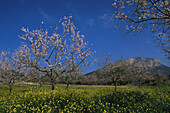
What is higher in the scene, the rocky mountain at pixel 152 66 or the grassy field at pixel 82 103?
the rocky mountain at pixel 152 66

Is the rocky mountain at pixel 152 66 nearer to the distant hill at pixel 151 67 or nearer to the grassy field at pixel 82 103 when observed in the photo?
the distant hill at pixel 151 67

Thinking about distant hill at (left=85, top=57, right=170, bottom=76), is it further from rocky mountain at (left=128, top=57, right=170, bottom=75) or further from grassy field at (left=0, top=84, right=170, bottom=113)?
grassy field at (left=0, top=84, right=170, bottom=113)

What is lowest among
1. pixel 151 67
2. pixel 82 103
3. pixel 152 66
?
pixel 82 103

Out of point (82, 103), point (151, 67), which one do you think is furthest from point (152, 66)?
point (82, 103)

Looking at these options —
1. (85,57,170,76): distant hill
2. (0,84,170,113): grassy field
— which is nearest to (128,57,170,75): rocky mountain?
(85,57,170,76): distant hill

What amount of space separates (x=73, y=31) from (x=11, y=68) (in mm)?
14484

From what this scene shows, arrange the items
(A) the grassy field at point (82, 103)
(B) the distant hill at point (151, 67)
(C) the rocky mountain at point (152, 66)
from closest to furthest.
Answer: (A) the grassy field at point (82, 103), (B) the distant hill at point (151, 67), (C) the rocky mountain at point (152, 66)

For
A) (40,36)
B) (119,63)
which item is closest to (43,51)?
(40,36)

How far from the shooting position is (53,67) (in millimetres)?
12492

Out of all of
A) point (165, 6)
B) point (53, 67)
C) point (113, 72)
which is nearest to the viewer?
point (165, 6)

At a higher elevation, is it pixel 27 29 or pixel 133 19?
pixel 27 29

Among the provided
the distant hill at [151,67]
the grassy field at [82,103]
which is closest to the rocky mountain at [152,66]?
the distant hill at [151,67]

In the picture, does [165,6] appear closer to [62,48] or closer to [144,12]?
[144,12]

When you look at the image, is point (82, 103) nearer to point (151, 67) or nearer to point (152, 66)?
point (151, 67)
